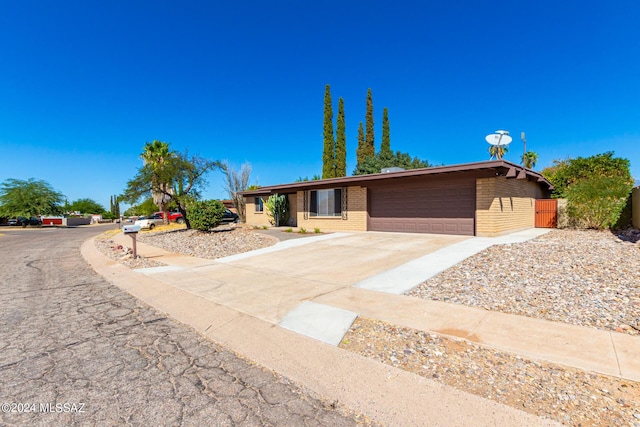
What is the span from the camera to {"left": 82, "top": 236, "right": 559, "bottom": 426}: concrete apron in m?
2.40

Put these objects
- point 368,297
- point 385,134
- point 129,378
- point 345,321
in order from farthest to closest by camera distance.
Result: 1. point 385,134
2. point 368,297
3. point 345,321
4. point 129,378

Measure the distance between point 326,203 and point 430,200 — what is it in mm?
6082

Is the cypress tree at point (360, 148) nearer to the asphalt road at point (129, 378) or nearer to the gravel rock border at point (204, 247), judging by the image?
the gravel rock border at point (204, 247)

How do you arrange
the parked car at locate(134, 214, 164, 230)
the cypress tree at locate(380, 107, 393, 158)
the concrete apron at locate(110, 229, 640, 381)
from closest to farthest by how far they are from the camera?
the concrete apron at locate(110, 229, 640, 381), the parked car at locate(134, 214, 164, 230), the cypress tree at locate(380, 107, 393, 158)

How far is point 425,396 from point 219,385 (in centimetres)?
185

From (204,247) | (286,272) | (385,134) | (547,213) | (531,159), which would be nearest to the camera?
(286,272)

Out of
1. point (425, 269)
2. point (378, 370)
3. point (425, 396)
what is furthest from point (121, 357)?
point (425, 269)

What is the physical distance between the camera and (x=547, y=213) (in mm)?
16219

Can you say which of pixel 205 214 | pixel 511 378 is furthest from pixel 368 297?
pixel 205 214

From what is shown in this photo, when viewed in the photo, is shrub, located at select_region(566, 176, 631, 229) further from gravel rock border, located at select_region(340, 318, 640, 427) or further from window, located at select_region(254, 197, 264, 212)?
window, located at select_region(254, 197, 264, 212)

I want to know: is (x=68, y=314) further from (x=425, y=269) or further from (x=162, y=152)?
(x=162, y=152)

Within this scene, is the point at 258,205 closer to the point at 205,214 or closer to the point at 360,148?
the point at 205,214

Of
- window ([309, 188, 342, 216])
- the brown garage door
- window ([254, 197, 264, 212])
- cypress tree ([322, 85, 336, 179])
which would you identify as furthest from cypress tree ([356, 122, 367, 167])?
the brown garage door

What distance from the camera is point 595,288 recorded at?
5113mm
